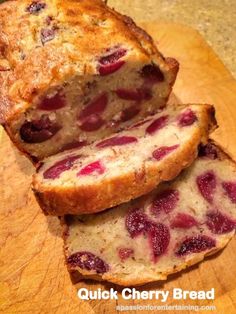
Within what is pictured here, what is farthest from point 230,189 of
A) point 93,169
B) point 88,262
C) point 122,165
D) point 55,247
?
point 55,247

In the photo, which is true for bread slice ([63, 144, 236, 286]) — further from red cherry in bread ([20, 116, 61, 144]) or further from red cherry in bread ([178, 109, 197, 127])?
red cherry in bread ([20, 116, 61, 144])

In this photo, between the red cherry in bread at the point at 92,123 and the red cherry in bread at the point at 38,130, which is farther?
the red cherry in bread at the point at 92,123

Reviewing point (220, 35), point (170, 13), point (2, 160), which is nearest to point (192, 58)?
point (220, 35)

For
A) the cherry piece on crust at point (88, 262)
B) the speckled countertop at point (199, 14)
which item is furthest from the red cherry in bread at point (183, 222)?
the speckled countertop at point (199, 14)

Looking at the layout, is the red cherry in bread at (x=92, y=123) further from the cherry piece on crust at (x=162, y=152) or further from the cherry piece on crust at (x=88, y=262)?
the cherry piece on crust at (x=88, y=262)

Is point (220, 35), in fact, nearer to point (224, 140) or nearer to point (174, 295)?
point (224, 140)

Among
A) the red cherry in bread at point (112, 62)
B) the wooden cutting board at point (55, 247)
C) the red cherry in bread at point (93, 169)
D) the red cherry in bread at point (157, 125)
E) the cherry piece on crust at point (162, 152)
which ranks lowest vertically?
the wooden cutting board at point (55, 247)

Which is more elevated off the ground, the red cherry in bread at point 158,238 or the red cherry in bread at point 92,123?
the red cherry in bread at point 92,123
